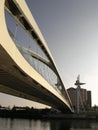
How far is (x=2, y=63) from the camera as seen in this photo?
18.7 m

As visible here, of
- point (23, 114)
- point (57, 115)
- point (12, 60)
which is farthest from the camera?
point (23, 114)

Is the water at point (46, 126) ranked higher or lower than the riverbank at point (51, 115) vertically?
lower

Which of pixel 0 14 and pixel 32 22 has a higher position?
pixel 32 22

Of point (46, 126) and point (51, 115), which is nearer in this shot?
point (46, 126)

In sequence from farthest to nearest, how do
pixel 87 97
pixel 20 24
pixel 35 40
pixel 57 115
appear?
pixel 87 97 < pixel 57 115 < pixel 35 40 < pixel 20 24

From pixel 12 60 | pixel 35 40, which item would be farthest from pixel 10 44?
pixel 35 40

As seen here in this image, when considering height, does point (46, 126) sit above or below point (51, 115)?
below

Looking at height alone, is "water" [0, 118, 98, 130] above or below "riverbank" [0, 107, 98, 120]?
below

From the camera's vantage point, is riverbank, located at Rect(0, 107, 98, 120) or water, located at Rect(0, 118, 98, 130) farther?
riverbank, located at Rect(0, 107, 98, 120)

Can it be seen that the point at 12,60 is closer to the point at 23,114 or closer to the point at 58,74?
the point at 58,74

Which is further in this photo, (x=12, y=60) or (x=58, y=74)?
(x=58, y=74)

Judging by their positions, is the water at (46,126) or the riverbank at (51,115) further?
the riverbank at (51,115)

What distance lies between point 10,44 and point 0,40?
7.63ft

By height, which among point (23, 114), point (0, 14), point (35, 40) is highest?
point (35, 40)
